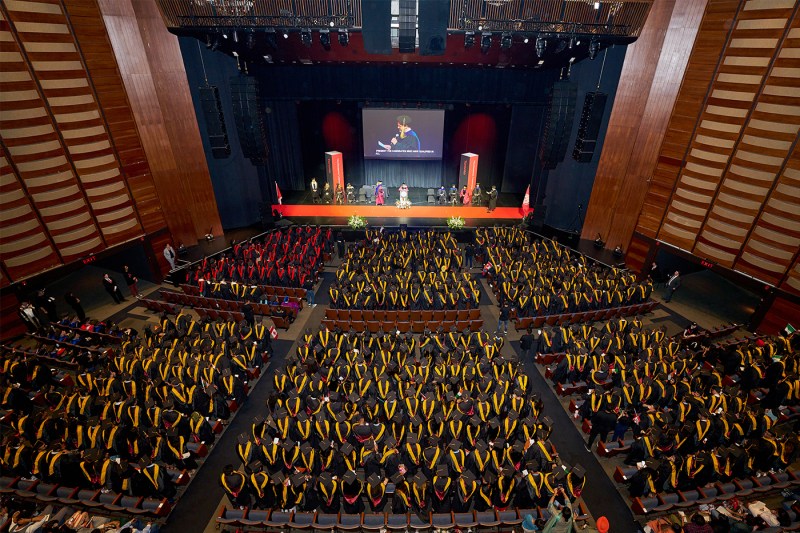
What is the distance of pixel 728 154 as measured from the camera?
12438mm

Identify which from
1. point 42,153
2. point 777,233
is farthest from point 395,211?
point 777,233

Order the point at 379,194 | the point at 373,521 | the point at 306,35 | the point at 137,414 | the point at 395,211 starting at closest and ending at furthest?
the point at 373,521 < the point at 137,414 < the point at 306,35 < the point at 395,211 < the point at 379,194

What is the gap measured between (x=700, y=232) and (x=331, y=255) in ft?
46.2

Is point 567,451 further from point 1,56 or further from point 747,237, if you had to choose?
point 1,56

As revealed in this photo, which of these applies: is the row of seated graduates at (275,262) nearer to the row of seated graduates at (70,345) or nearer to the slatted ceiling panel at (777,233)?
the row of seated graduates at (70,345)

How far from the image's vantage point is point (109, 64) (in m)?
12.6

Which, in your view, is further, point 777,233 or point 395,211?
point 395,211

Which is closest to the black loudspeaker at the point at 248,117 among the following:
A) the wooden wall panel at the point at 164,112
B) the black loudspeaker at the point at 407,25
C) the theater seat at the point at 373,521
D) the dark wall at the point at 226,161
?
the dark wall at the point at 226,161

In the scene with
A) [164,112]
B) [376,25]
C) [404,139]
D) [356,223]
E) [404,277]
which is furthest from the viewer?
[404,139]

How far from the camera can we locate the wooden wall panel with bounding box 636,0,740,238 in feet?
39.5

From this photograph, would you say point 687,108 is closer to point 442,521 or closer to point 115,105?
point 442,521

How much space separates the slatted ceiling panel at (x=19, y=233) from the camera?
438 inches

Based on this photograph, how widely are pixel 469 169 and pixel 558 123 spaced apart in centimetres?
551

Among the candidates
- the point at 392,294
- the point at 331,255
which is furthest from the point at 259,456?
the point at 331,255
